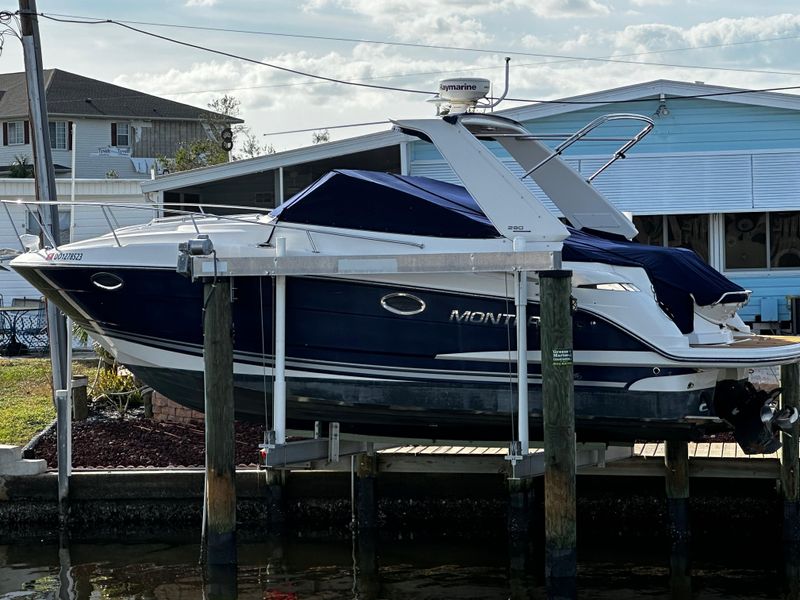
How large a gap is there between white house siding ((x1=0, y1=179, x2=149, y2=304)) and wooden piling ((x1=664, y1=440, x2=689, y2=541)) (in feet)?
47.6

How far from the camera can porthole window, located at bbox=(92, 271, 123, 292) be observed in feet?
34.5

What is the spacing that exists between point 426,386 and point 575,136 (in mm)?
2425

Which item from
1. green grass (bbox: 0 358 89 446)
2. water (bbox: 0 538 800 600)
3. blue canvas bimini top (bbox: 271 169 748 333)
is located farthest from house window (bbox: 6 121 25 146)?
blue canvas bimini top (bbox: 271 169 748 333)

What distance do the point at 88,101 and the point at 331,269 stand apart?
123ft

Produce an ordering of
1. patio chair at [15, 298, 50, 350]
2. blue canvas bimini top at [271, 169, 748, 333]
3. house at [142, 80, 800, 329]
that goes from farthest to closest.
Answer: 1. patio chair at [15, 298, 50, 350]
2. house at [142, 80, 800, 329]
3. blue canvas bimini top at [271, 169, 748, 333]

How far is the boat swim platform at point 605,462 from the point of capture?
1077cm

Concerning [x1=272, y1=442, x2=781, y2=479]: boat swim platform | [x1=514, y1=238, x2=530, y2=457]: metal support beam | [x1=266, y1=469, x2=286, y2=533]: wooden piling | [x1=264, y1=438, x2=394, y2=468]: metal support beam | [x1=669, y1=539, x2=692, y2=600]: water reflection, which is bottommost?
[x1=669, y1=539, x2=692, y2=600]: water reflection

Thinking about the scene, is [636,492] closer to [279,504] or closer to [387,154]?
[279,504]

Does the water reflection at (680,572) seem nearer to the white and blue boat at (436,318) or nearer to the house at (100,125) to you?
the white and blue boat at (436,318)

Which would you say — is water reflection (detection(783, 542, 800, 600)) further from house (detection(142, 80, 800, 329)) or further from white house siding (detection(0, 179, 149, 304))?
white house siding (detection(0, 179, 149, 304))

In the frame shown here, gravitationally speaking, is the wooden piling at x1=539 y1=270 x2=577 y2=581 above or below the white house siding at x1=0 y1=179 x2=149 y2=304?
below

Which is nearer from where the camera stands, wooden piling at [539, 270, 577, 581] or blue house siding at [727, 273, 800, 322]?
wooden piling at [539, 270, 577, 581]

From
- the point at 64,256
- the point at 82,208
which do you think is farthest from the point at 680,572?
the point at 82,208

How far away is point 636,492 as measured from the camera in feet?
37.2
